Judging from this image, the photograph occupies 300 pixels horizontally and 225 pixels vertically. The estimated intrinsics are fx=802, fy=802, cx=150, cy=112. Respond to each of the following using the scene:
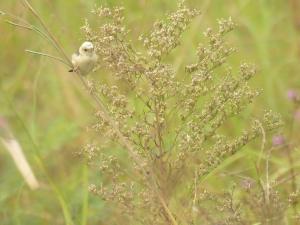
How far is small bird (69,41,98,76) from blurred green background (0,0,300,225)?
1242 mm

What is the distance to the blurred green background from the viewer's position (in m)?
3.56

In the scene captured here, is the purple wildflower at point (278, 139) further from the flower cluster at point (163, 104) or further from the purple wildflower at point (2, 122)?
the purple wildflower at point (2, 122)

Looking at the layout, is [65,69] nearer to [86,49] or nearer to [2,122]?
[2,122]

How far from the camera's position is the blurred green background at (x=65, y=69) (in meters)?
3.56

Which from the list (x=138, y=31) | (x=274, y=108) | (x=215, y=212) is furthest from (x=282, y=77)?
(x=215, y=212)

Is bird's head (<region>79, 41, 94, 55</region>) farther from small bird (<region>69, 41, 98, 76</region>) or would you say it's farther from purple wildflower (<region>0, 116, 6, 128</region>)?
purple wildflower (<region>0, 116, 6, 128</region>)

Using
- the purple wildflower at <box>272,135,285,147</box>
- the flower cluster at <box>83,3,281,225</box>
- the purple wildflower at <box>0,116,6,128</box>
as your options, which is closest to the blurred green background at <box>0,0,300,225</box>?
the purple wildflower at <box>0,116,6,128</box>

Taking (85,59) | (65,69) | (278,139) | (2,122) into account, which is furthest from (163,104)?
(65,69)

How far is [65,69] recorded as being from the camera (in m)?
4.17

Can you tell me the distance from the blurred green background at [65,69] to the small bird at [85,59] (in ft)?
4.08

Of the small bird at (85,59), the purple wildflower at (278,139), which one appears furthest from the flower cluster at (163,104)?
the purple wildflower at (278,139)

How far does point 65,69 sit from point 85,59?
7.06 feet

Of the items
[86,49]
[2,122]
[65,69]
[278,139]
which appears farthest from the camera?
[65,69]

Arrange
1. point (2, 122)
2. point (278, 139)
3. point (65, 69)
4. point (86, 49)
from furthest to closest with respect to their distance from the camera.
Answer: point (65, 69) → point (2, 122) → point (278, 139) → point (86, 49)
